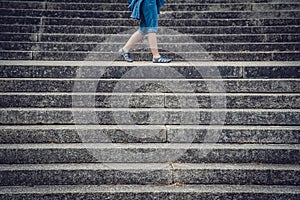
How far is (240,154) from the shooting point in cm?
392

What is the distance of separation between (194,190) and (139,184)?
62 cm

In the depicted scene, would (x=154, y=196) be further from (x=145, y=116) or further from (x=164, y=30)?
(x=164, y=30)

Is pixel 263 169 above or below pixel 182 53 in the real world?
below

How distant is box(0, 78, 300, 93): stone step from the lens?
4.68 meters

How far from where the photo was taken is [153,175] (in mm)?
3734

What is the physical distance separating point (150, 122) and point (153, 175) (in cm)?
81

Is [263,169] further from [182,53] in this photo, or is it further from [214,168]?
[182,53]

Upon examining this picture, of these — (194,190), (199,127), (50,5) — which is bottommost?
(194,190)

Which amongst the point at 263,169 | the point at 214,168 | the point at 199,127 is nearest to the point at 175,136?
the point at 199,127

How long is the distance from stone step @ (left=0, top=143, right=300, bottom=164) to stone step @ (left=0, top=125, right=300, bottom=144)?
162 mm

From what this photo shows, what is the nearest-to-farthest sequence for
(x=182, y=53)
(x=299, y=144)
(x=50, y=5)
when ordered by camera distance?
(x=299, y=144), (x=182, y=53), (x=50, y=5)

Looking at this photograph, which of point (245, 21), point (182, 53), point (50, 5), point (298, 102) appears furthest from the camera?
point (50, 5)

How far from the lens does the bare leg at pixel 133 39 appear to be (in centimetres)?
555

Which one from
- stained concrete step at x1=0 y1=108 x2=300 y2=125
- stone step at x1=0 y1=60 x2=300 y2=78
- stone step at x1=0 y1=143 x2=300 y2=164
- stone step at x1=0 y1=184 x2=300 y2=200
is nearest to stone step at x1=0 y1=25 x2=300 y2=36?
stone step at x1=0 y1=60 x2=300 y2=78
